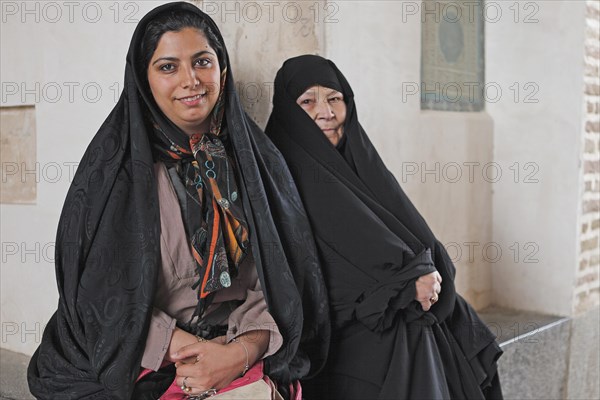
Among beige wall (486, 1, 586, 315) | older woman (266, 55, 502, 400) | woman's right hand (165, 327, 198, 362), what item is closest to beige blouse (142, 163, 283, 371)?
woman's right hand (165, 327, 198, 362)

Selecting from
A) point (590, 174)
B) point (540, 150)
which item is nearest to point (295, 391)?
point (540, 150)

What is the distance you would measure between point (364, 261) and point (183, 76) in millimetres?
824

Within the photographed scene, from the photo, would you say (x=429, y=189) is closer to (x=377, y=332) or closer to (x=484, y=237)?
(x=484, y=237)

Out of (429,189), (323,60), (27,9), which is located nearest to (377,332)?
(323,60)

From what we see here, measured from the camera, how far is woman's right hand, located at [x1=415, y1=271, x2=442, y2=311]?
98.8 inches

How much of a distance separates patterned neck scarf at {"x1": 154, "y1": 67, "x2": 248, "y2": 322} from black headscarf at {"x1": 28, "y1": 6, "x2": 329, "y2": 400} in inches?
1.5

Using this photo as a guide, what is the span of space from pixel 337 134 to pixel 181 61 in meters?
0.70

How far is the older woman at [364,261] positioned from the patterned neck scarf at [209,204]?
394 millimetres

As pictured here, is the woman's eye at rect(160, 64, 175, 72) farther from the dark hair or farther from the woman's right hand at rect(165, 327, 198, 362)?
the woman's right hand at rect(165, 327, 198, 362)

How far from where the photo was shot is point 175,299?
2.13m

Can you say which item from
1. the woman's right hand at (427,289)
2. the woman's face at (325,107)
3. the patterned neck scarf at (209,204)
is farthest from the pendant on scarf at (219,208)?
the woman's right hand at (427,289)

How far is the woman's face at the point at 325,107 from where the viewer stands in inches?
102

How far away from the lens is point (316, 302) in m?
2.38

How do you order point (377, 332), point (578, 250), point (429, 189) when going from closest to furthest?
point (377, 332) < point (429, 189) < point (578, 250)
